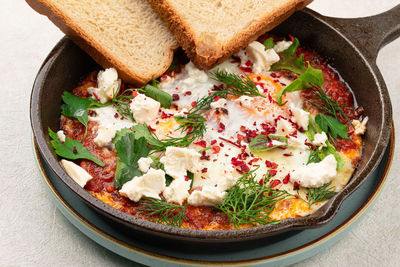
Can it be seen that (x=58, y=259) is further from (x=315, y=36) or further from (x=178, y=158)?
(x=315, y=36)

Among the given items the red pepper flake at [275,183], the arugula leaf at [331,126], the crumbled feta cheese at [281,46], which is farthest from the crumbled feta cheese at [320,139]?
the crumbled feta cheese at [281,46]

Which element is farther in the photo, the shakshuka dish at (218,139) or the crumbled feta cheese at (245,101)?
the crumbled feta cheese at (245,101)

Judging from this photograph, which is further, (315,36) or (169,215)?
(315,36)

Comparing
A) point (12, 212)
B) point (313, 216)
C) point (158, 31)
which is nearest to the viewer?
point (313, 216)

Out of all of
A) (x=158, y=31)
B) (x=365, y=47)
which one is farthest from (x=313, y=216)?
(x=158, y=31)

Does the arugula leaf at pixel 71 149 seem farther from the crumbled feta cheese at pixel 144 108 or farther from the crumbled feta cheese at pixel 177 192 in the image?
the crumbled feta cheese at pixel 177 192
